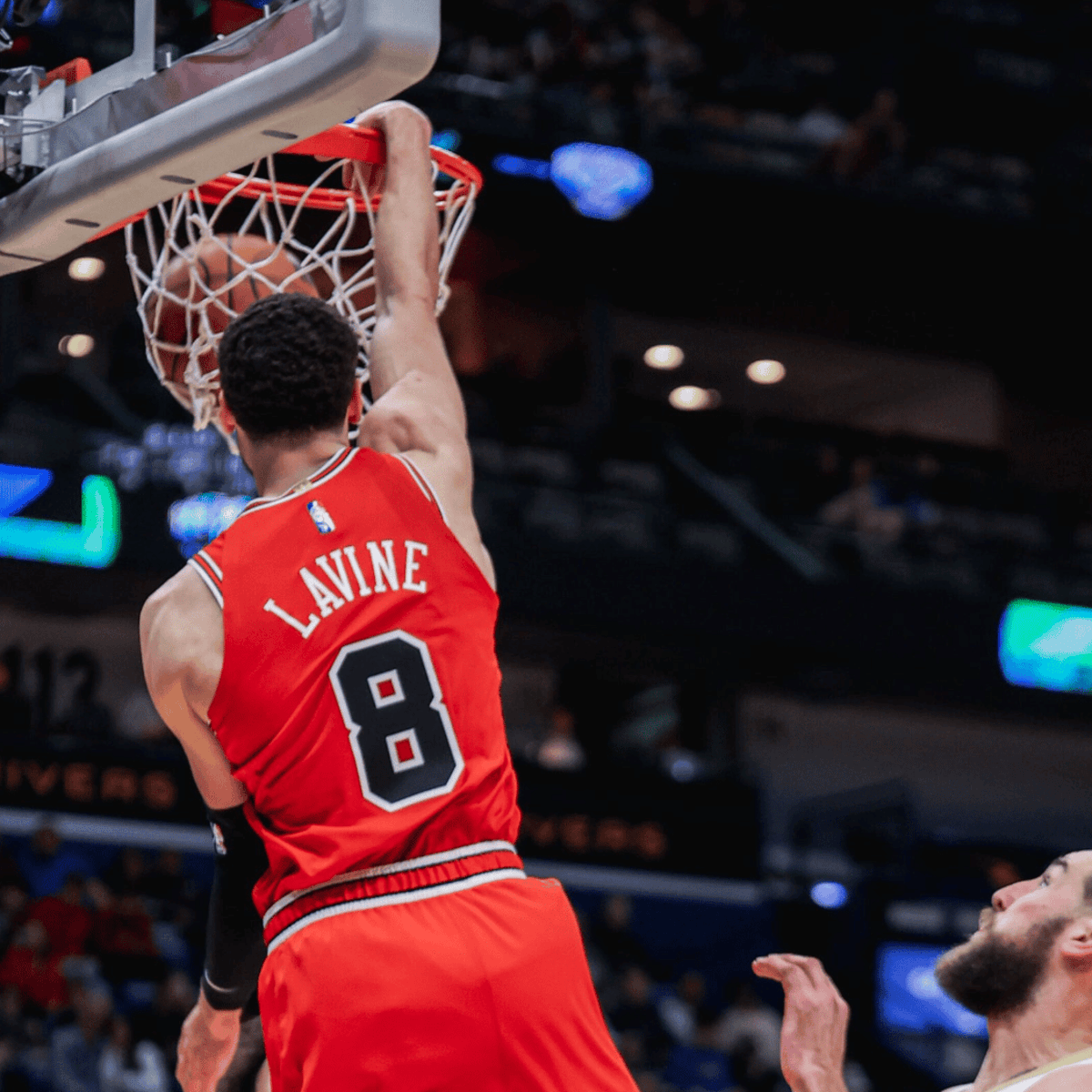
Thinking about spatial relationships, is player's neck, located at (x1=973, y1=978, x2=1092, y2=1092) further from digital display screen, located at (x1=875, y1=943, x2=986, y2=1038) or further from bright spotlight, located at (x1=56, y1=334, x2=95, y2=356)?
bright spotlight, located at (x1=56, y1=334, x2=95, y2=356)

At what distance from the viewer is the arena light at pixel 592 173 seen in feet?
47.9

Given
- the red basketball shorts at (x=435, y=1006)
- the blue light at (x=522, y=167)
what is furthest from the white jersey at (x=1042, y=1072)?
the blue light at (x=522, y=167)

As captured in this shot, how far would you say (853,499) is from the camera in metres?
14.8

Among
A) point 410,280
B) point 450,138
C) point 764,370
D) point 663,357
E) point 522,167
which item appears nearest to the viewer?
point 410,280

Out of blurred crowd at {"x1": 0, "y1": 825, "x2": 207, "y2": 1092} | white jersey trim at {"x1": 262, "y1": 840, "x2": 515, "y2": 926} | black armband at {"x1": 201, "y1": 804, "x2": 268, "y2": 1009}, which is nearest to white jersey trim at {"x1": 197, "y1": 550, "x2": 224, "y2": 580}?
black armband at {"x1": 201, "y1": 804, "x2": 268, "y2": 1009}

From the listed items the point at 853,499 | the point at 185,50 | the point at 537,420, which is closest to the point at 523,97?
the point at 537,420

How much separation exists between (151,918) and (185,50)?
8.46 metres

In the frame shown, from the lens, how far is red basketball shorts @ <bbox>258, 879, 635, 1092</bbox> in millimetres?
2324

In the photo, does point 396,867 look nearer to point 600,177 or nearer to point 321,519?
point 321,519

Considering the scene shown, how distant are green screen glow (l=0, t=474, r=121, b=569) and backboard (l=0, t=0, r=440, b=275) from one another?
8.72 metres

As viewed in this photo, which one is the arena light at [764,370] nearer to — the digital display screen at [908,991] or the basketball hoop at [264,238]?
the digital display screen at [908,991]

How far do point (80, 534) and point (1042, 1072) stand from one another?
32.0 ft

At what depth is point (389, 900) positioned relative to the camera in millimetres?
2383

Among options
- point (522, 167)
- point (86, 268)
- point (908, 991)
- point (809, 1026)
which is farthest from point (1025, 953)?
point (86, 268)
